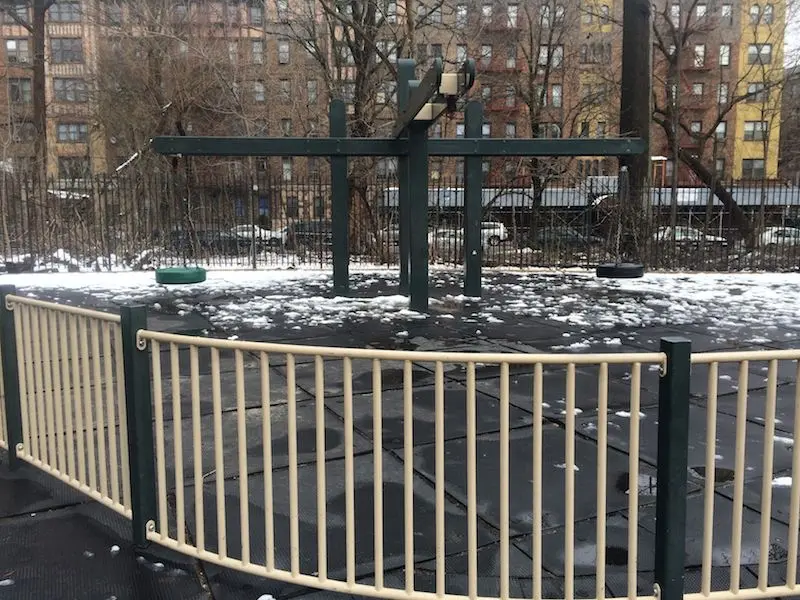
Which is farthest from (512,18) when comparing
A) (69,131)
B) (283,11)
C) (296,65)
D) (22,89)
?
(69,131)

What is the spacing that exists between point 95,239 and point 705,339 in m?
15.0

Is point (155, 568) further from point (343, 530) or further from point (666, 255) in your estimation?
point (666, 255)

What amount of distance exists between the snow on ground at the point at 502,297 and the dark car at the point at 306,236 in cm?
171

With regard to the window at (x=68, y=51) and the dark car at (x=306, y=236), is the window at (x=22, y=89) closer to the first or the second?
the window at (x=68, y=51)

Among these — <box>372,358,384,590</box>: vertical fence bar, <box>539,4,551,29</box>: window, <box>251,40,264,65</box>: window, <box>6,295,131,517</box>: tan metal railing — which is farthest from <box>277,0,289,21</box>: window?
<box>372,358,384,590</box>: vertical fence bar

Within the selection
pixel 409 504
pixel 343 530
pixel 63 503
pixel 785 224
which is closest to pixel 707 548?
pixel 409 504

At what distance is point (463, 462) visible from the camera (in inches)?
171

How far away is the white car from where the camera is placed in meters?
18.1

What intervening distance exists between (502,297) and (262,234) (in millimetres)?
8702

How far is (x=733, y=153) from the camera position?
195 feet

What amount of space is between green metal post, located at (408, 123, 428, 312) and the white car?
26.6 ft

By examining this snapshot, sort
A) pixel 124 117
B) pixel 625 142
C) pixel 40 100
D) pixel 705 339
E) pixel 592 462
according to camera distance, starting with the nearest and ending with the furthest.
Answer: pixel 592 462 < pixel 705 339 < pixel 625 142 < pixel 40 100 < pixel 124 117

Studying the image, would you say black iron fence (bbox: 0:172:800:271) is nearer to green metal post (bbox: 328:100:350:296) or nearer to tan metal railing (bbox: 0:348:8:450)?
green metal post (bbox: 328:100:350:296)

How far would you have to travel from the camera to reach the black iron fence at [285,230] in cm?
1759
